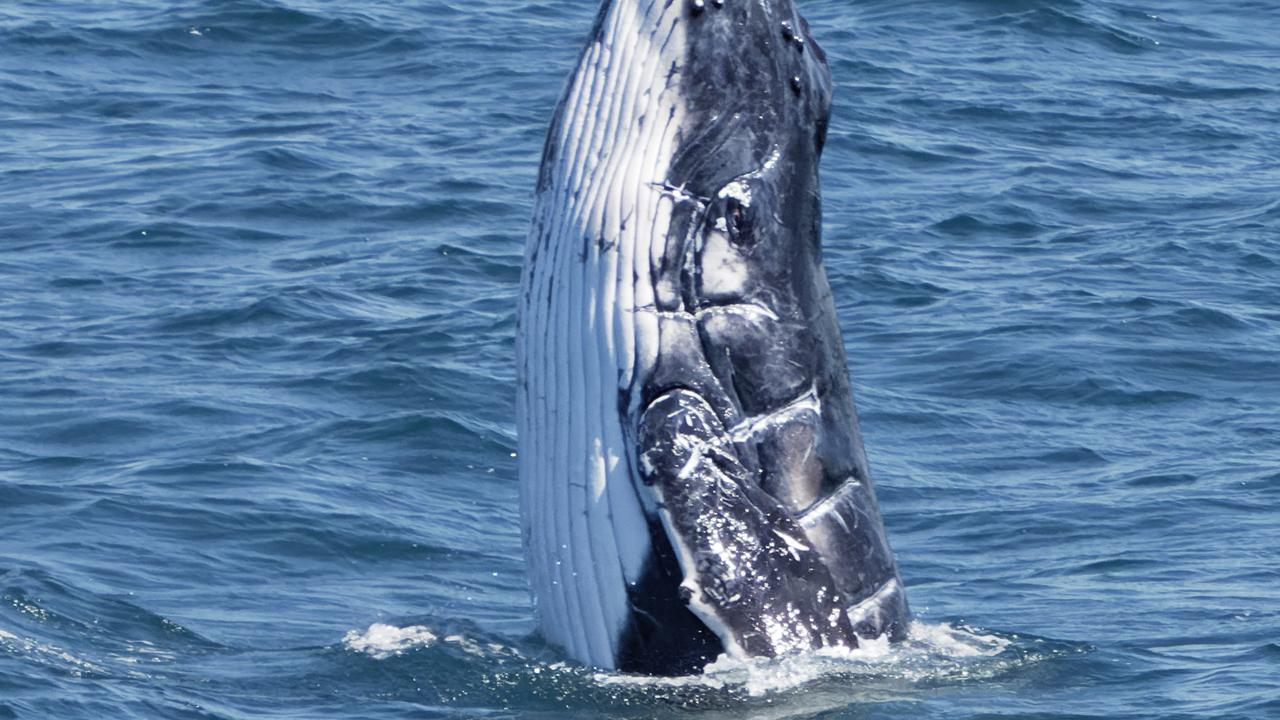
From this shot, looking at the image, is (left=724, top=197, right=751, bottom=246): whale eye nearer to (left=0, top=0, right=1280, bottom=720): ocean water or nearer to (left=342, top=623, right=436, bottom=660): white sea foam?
(left=0, top=0, right=1280, bottom=720): ocean water

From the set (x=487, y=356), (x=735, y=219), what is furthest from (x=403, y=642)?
(x=487, y=356)

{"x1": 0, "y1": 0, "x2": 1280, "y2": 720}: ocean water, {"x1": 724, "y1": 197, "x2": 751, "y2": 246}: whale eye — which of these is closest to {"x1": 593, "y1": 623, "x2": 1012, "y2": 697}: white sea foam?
{"x1": 0, "y1": 0, "x2": 1280, "y2": 720}: ocean water

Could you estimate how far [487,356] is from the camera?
55.9ft

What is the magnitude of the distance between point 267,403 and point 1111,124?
1313 centimetres

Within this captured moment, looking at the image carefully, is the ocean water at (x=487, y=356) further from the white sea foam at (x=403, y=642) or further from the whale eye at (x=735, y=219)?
the whale eye at (x=735, y=219)

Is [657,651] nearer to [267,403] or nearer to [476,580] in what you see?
[476,580]

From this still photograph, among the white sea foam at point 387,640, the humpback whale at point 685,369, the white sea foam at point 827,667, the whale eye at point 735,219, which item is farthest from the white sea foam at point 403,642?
the whale eye at point 735,219

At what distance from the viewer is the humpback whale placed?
7863 millimetres

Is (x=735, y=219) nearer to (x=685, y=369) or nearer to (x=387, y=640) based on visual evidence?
(x=685, y=369)

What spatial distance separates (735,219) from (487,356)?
29.8 ft

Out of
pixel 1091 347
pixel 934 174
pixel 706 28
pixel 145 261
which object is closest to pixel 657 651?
pixel 706 28

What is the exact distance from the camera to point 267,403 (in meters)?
15.6

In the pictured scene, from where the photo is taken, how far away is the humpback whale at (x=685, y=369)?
7.86m

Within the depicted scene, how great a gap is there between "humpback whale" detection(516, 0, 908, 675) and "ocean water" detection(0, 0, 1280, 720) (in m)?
0.29
